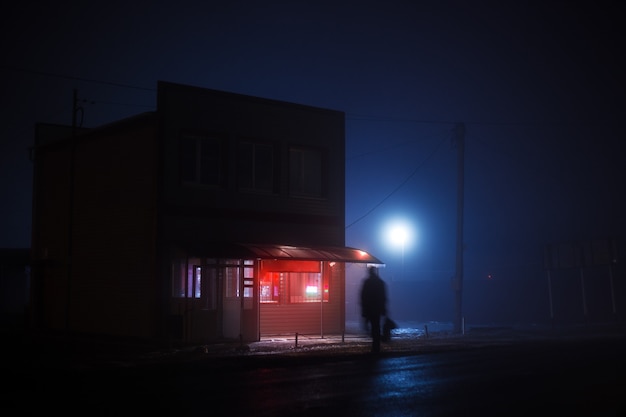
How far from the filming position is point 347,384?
12.8 m

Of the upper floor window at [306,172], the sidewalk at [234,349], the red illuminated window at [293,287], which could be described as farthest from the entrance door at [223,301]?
the upper floor window at [306,172]

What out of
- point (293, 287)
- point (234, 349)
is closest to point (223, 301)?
point (293, 287)

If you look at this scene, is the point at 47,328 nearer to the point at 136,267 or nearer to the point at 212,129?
the point at 136,267

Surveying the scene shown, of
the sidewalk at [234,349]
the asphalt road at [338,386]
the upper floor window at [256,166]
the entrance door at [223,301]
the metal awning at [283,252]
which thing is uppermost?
the upper floor window at [256,166]

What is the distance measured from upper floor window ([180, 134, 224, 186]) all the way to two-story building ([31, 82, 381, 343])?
38 millimetres

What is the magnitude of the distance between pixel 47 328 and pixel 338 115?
14578 mm

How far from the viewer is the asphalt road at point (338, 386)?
Answer: 33.8ft

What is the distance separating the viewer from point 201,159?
25344 mm

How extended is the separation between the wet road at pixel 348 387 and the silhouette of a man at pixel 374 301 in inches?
60.3

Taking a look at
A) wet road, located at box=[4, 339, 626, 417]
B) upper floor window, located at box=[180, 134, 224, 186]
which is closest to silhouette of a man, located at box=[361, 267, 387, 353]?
wet road, located at box=[4, 339, 626, 417]

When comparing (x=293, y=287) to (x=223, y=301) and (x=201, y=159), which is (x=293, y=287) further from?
(x=201, y=159)

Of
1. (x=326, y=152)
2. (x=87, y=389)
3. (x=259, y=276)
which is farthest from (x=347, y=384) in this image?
(x=326, y=152)

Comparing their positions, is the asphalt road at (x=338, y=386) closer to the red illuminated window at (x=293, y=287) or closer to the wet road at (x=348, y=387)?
the wet road at (x=348, y=387)

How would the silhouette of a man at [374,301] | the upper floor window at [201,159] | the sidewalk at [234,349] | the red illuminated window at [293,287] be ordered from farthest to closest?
1. the red illuminated window at [293,287]
2. the upper floor window at [201,159]
3. the silhouette of a man at [374,301]
4. the sidewalk at [234,349]
